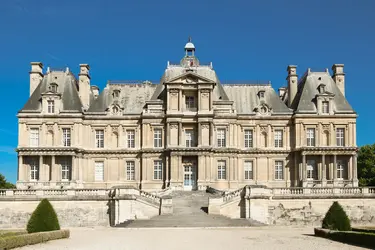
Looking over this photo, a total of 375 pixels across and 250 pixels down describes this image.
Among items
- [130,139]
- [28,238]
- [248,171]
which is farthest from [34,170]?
[28,238]

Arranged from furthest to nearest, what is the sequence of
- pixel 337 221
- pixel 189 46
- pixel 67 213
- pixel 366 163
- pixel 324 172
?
pixel 366 163 → pixel 189 46 → pixel 324 172 → pixel 67 213 → pixel 337 221

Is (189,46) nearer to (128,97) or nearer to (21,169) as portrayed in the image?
(128,97)

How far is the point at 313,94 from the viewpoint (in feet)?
156

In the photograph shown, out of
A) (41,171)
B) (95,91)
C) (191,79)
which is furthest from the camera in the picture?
(95,91)

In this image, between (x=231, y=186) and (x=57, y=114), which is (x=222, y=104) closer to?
(x=231, y=186)

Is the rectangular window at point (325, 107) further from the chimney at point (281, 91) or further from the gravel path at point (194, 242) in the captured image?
the gravel path at point (194, 242)

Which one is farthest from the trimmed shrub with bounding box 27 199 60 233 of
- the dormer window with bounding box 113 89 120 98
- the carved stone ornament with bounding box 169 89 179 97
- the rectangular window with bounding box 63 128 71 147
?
the dormer window with bounding box 113 89 120 98

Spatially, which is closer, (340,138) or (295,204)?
(295,204)

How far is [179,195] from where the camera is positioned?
39906 mm

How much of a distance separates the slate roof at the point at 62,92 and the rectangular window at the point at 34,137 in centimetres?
174

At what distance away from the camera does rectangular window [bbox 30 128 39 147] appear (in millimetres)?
45781

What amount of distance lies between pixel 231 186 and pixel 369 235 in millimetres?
25383

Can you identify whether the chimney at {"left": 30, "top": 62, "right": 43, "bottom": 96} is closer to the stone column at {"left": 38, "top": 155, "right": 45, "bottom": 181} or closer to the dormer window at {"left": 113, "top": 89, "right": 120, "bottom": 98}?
the stone column at {"left": 38, "top": 155, "right": 45, "bottom": 181}

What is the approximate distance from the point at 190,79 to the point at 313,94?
36.3 feet
